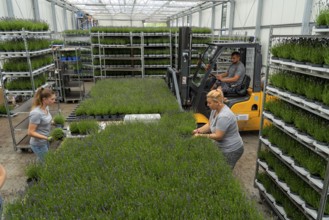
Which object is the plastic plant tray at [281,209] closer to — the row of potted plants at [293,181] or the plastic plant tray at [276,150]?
the row of potted plants at [293,181]

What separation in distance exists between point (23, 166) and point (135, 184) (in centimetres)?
401

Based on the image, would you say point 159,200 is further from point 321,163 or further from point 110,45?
point 110,45

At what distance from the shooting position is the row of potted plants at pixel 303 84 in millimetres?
2652

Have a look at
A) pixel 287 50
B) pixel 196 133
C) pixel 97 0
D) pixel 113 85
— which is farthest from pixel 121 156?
pixel 97 0

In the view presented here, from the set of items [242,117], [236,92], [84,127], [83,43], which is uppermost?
[83,43]

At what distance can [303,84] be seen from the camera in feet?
9.69

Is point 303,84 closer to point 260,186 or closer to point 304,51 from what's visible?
point 304,51

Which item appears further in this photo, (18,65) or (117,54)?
(117,54)

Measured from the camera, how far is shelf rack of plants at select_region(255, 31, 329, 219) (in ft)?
8.64

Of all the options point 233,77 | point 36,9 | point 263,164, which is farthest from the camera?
point 36,9

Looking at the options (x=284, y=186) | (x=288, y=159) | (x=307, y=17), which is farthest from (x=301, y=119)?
(x=307, y=17)

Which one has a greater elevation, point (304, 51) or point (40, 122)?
point (304, 51)

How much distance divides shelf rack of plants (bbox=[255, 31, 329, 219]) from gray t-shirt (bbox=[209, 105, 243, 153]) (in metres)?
0.48

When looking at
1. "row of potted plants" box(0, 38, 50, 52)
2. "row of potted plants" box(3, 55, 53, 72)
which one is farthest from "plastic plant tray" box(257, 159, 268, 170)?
"row of potted plants" box(0, 38, 50, 52)
